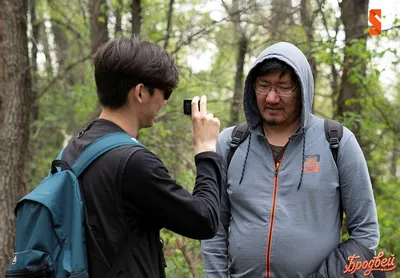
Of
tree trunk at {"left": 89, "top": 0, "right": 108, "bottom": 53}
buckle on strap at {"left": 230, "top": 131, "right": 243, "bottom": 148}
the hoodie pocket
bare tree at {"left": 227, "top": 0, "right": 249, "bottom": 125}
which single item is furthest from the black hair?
tree trunk at {"left": 89, "top": 0, "right": 108, "bottom": 53}

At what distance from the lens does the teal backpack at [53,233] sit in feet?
6.03

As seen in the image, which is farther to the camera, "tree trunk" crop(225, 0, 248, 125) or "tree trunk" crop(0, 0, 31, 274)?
"tree trunk" crop(225, 0, 248, 125)

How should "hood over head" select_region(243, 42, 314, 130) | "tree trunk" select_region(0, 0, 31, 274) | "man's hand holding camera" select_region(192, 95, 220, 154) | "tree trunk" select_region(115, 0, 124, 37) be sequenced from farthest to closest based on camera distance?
"tree trunk" select_region(115, 0, 124, 37) → "tree trunk" select_region(0, 0, 31, 274) → "hood over head" select_region(243, 42, 314, 130) → "man's hand holding camera" select_region(192, 95, 220, 154)

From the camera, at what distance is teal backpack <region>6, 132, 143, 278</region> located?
1.84 m

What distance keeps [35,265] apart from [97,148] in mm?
463

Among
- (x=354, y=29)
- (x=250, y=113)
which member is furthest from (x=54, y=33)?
(x=250, y=113)

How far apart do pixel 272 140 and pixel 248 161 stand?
175mm

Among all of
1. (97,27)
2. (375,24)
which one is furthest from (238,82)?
(375,24)

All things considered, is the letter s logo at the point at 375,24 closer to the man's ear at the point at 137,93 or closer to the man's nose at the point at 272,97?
the man's nose at the point at 272,97

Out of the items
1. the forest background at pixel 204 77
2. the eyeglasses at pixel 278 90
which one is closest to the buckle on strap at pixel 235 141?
the eyeglasses at pixel 278 90

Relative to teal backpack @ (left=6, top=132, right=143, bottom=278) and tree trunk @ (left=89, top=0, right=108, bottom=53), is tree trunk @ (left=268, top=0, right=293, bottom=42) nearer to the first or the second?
tree trunk @ (left=89, top=0, right=108, bottom=53)

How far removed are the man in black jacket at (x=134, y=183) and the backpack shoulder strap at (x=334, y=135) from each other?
692 mm

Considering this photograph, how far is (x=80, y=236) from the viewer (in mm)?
1857

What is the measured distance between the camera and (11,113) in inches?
202
